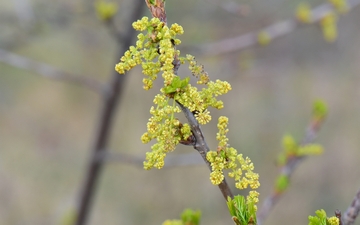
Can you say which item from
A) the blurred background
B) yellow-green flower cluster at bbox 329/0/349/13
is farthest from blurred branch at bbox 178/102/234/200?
the blurred background

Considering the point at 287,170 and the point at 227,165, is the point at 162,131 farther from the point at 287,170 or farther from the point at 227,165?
the point at 287,170

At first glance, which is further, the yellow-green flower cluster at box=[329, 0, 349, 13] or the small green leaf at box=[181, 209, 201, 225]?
the yellow-green flower cluster at box=[329, 0, 349, 13]

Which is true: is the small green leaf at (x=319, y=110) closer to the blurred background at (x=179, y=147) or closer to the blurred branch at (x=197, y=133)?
the blurred branch at (x=197, y=133)

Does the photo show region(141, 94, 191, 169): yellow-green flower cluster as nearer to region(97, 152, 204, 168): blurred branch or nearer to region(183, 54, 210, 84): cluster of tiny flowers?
region(183, 54, 210, 84): cluster of tiny flowers

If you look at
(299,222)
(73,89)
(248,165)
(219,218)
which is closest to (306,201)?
(299,222)

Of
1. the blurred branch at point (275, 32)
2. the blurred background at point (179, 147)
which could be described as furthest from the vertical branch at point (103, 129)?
the blurred background at point (179, 147)
